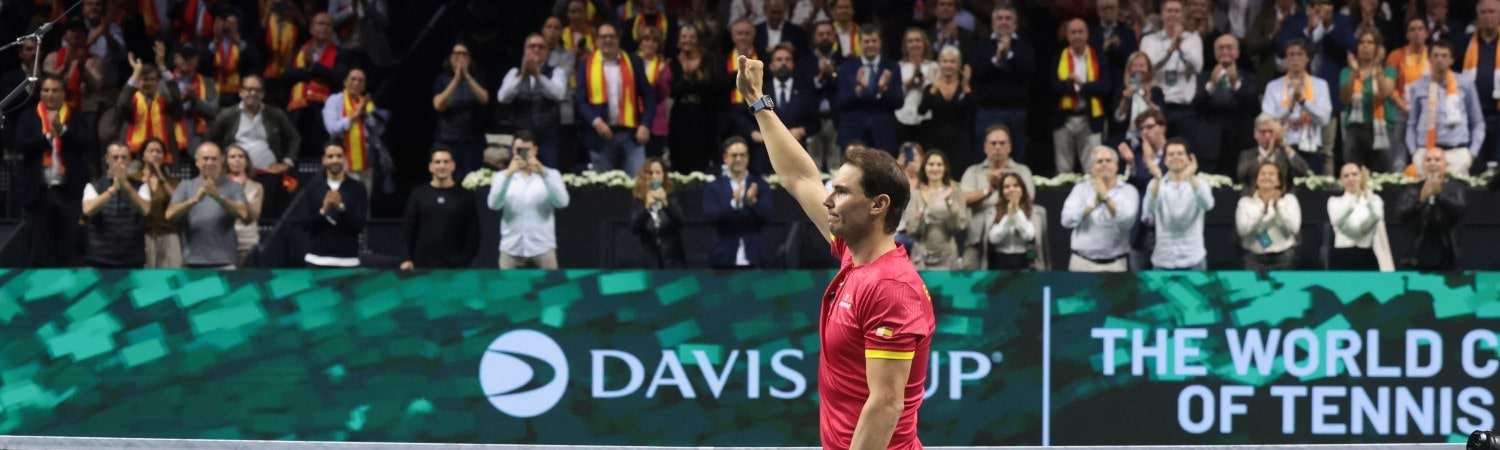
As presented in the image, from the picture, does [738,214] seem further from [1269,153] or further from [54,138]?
[54,138]

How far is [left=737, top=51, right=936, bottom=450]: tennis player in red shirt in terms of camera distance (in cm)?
495

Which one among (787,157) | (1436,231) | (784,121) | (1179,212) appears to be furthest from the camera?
(784,121)

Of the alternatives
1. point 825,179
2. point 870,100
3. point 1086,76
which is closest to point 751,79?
point 825,179

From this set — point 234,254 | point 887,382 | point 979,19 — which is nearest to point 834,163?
point 979,19

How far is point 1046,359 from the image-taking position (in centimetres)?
1169

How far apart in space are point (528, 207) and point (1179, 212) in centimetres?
453

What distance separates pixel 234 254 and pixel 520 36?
14.8 ft

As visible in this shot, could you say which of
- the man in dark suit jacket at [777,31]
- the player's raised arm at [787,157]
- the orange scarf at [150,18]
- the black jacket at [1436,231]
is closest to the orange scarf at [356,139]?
the orange scarf at [150,18]

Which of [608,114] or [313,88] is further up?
[313,88]

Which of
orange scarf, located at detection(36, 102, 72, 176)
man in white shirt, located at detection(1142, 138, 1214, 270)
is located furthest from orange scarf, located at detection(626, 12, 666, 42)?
man in white shirt, located at detection(1142, 138, 1214, 270)

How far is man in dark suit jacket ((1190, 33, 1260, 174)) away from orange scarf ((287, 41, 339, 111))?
7.16 meters

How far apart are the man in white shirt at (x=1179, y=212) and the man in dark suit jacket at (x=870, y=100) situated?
240cm

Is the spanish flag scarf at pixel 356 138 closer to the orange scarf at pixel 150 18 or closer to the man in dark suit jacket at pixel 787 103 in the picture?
the orange scarf at pixel 150 18

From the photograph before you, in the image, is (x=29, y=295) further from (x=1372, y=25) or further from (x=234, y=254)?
(x=1372, y=25)
